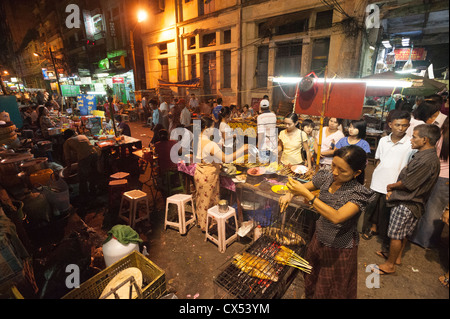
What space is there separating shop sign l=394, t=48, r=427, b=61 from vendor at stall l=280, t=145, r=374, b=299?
13090mm

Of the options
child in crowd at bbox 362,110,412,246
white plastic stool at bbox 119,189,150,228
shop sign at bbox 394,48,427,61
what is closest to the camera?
child in crowd at bbox 362,110,412,246

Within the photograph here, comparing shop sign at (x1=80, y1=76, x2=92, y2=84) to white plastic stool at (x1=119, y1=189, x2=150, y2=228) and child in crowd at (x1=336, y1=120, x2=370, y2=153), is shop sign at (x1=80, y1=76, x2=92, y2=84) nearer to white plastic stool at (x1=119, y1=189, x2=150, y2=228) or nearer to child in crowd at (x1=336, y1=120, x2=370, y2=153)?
white plastic stool at (x1=119, y1=189, x2=150, y2=228)

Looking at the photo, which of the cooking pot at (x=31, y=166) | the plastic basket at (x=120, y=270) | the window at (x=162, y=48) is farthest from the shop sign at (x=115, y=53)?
the plastic basket at (x=120, y=270)

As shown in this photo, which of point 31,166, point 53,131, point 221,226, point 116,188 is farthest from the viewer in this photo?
point 53,131

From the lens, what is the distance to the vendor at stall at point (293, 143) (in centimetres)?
520

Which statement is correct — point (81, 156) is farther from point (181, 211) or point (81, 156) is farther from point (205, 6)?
point (205, 6)

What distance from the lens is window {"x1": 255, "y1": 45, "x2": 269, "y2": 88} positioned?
14.8 m

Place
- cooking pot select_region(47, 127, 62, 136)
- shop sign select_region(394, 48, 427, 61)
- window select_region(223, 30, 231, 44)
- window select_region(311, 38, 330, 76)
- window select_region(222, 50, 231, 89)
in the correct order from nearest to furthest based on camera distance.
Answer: cooking pot select_region(47, 127, 62, 136)
shop sign select_region(394, 48, 427, 61)
window select_region(311, 38, 330, 76)
window select_region(223, 30, 231, 44)
window select_region(222, 50, 231, 89)

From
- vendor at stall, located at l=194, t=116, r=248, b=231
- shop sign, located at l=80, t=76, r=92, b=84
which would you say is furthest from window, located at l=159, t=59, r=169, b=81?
vendor at stall, located at l=194, t=116, r=248, b=231

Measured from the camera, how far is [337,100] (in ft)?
11.5

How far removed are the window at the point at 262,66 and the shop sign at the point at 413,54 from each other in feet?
24.7

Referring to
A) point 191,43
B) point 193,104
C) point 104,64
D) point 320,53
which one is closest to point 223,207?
point 320,53

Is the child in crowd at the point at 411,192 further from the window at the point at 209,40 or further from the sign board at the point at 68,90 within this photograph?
the sign board at the point at 68,90

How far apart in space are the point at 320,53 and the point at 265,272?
526 inches
